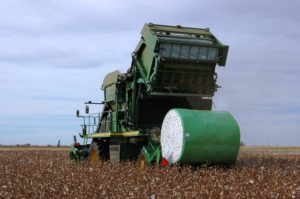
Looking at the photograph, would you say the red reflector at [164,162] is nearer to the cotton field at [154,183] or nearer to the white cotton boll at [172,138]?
the white cotton boll at [172,138]

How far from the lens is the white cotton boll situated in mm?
12703

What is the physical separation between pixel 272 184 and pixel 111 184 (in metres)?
3.18

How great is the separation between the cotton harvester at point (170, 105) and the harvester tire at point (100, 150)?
0.03 meters

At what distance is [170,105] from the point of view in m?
16.0

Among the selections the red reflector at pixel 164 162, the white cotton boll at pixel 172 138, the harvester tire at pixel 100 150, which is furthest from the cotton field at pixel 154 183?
the harvester tire at pixel 100 150

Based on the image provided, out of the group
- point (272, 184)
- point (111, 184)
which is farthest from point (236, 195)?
point (111, 184)

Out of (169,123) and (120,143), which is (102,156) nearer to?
(120,143)

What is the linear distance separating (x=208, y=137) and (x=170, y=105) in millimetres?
3498

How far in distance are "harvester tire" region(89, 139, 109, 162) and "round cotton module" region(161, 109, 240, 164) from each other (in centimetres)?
456

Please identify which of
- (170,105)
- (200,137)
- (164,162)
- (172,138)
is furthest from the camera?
(170,105)

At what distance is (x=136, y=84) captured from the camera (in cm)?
1559

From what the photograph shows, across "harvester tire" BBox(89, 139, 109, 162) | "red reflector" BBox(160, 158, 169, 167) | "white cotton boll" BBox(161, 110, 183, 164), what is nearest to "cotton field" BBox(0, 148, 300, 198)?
"red reflector" BBox(160, 158, 169, 167)

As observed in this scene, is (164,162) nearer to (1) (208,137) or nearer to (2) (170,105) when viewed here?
(1) (208,137)

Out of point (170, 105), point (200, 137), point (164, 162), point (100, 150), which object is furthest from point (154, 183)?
point (100, 150)
